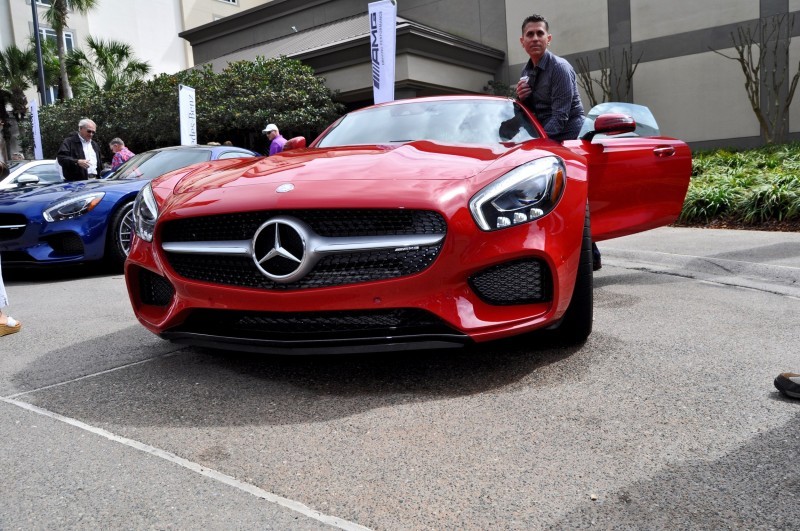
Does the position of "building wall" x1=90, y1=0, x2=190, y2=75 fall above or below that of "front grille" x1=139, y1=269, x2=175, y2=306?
above

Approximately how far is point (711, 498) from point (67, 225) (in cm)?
586

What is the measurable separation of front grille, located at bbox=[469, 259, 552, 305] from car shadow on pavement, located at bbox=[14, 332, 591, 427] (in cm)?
36

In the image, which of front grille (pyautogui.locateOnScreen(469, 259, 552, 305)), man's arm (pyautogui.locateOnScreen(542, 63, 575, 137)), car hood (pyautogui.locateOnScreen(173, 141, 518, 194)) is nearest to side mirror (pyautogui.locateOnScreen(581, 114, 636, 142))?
man's arm (pyautogui.locateOnScreen(542, 63, 575, 137))

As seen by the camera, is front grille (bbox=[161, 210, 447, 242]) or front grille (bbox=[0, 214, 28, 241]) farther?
front grille (bbox=[0, 214, 28, 241])

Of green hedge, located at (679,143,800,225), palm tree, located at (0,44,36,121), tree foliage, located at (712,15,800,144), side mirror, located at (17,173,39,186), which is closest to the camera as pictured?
side mirror, located at (17,173,39,186)

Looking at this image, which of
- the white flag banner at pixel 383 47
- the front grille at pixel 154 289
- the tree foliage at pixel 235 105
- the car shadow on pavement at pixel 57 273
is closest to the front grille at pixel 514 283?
the front grille at pixel 154 289

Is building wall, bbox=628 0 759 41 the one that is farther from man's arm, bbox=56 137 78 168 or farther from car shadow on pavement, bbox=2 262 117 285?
car shadow on pavement, bbox=2 262 117 285

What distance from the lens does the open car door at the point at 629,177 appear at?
421 cm

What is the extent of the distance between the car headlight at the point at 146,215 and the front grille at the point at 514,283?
1.47 m

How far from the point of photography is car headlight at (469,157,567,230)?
8.64 feet

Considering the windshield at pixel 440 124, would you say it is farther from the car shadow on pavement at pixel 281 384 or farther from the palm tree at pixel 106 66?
the palm tree at pixel 106 66

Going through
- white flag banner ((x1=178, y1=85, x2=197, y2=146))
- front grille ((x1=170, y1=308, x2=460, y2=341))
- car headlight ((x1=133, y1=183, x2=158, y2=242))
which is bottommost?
front grille ((x1=170, y1=308, x2=460, y2=341))

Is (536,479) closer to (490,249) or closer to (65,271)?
(490,249)

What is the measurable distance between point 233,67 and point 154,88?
330cm
